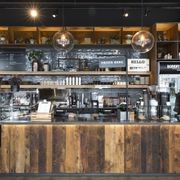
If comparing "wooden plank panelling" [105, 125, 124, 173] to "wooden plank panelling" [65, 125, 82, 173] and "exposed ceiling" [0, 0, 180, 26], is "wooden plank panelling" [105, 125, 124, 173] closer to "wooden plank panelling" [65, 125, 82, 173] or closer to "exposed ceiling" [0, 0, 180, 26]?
"wooden plank panelling" [65, 125, 82, 173]

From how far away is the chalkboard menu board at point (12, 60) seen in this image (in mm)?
8148

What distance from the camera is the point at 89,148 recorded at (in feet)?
17.3

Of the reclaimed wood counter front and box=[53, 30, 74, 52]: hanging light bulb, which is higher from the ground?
box=[53, 30, 74, 52]: hanging light bulb

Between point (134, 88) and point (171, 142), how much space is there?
9.51 ft

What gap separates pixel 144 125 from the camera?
17.2ft

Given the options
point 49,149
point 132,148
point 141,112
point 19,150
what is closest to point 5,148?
point 19,150

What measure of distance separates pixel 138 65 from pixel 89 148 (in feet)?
10.6

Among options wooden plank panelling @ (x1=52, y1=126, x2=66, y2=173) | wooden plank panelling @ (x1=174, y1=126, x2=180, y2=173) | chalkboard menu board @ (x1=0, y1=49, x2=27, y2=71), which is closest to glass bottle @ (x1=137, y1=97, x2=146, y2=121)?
wooden plank panelling @ (x1=174, y1=126, x2=180, y2=173)

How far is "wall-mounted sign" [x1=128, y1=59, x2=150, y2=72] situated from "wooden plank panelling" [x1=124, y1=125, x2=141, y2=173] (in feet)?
9.09

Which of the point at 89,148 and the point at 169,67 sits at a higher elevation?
the point at 169,67

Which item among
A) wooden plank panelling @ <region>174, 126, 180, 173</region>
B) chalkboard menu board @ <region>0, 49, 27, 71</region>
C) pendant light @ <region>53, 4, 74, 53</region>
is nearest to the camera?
wooden plank panelling @ <region>174, 126, 180, 173</region>

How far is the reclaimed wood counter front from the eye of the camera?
5246 millimetres

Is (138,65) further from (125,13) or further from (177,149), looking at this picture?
(177,149)

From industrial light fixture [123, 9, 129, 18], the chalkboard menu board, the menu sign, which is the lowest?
the menu sign
